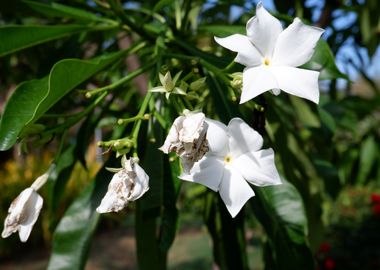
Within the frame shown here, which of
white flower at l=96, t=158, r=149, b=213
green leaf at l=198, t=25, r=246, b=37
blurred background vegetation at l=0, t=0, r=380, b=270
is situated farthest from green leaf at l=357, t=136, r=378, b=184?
white flower at l=96, t=158, r=149, b=213

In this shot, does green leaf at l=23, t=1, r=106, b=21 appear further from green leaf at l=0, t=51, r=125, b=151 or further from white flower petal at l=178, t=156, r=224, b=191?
white flower petal at l=178, t=156, r=224, b=191

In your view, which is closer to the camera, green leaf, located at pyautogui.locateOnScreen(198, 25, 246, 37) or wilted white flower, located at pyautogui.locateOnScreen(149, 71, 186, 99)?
wilted white flower, located at pyautogui.locateOnScreen(149, 71, 186, 99)

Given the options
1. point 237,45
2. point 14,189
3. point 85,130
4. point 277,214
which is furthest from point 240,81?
point 14,189

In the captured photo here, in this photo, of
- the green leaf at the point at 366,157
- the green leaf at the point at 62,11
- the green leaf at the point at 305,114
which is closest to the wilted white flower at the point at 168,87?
the green leaf at the point at 62,11

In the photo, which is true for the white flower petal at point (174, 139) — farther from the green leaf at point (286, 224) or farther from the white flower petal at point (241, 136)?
the green leaf at point (286, 224)

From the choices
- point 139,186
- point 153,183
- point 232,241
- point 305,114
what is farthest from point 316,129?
point 139,186

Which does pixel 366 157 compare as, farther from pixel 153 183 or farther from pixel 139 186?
pixel 139 186

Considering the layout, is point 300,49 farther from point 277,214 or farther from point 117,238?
point 117,238
